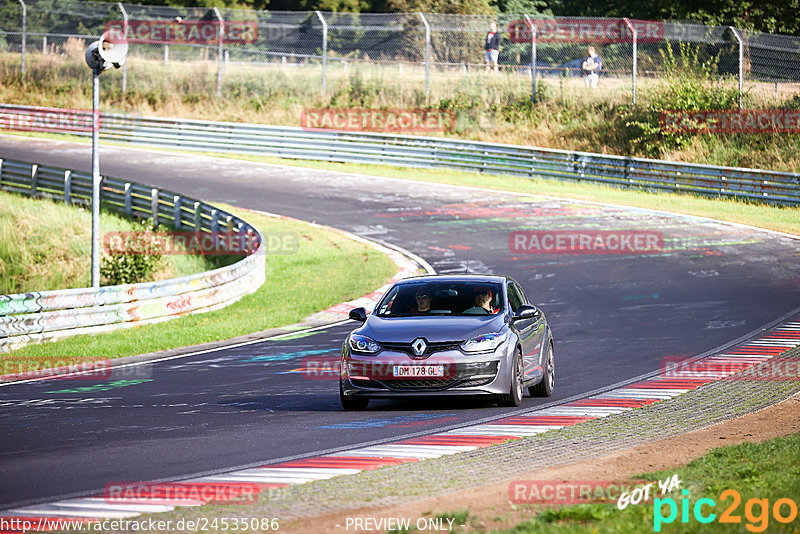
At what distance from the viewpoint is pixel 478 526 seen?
21.1 feet

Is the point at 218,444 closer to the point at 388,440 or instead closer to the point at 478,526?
the point at 388,440

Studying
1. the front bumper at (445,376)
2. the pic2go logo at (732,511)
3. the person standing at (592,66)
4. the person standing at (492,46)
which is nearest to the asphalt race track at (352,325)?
the front bumper at (445,376)

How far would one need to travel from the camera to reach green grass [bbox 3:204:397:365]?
17.3m

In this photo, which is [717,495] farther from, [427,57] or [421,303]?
[427,57]

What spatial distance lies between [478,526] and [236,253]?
20.7 meters

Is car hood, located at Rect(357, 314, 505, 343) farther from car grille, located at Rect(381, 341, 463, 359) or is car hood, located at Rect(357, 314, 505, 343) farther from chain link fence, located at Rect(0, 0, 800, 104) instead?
chain link fence, located at Rect(0, 0, 800, 104)

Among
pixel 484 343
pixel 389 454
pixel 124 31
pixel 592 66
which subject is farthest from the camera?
pixel 124 31

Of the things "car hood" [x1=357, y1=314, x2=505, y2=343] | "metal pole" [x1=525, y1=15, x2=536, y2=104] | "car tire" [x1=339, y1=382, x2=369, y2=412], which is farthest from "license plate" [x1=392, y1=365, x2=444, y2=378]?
"metal pole" [x1=525, y1=15, x2=536, y2=104]

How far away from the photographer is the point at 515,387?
11852mm

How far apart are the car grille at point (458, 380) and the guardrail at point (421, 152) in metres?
23.2

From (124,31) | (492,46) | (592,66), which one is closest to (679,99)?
(592,66)

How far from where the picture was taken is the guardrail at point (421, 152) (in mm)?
33688

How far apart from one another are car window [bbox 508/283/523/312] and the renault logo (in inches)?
63.7

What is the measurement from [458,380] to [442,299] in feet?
4.83
